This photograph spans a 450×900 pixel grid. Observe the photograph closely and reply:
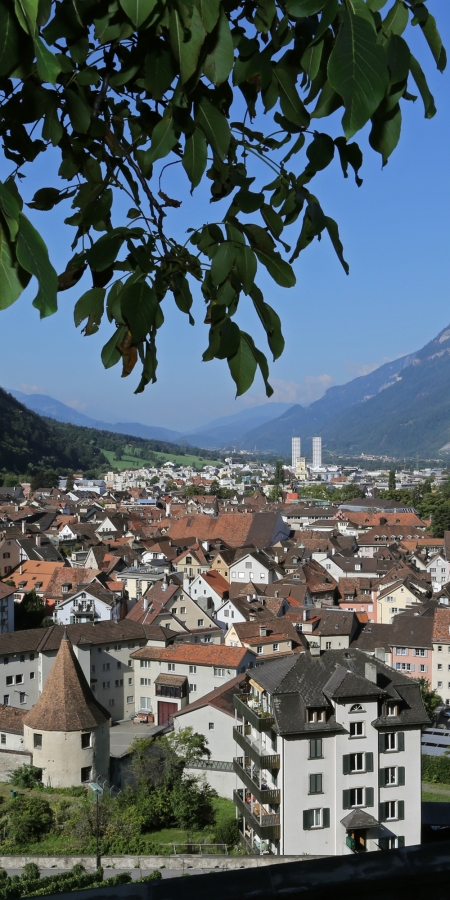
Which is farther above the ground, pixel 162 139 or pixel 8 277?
pixel 162 139

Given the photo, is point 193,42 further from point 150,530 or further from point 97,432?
point 97,432

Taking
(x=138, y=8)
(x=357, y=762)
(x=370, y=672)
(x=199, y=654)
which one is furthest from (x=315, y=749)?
(x=138, y=8)

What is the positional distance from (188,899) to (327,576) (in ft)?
105

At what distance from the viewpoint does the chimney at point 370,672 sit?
1239 cm

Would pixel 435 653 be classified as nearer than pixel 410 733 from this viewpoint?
No

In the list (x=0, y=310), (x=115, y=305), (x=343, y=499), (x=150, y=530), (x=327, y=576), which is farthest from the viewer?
(x=343, y=499)

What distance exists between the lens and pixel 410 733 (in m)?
12.3

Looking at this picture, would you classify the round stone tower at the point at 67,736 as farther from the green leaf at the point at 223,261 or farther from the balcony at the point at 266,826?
the green leaf at the point at 223,261

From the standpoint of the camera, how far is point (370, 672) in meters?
12.5

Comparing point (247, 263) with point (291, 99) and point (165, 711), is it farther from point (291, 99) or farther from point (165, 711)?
point (165, 711)

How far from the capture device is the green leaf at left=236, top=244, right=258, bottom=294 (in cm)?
130

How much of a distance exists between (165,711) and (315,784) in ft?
29.0

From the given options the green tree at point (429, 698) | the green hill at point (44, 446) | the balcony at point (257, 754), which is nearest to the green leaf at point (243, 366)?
the balcony at point (257, 754)

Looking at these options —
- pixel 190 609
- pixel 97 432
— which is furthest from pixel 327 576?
pixel 97 432
